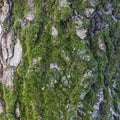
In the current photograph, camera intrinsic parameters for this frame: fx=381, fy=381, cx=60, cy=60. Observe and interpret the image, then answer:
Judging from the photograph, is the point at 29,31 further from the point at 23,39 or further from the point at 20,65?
the point at 20,65

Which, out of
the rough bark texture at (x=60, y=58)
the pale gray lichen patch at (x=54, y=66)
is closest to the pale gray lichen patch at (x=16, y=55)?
the rough bark texture at (x=60, y=58)

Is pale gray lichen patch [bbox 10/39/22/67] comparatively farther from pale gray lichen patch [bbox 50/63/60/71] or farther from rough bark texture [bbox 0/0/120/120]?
pale gray lichen patch [bbox 50/63/60/71]

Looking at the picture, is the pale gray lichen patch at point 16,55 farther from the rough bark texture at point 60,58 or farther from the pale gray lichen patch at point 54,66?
the pale gray lichen patch at point 54,66

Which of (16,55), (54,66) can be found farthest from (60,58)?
(16,55)

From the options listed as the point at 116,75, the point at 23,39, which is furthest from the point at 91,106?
the point at 23,39

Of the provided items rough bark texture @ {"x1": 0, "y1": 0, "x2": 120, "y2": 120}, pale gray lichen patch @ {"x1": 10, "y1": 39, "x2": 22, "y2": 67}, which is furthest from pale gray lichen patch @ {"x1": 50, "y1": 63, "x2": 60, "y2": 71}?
pale gray lichen patch @ {"x1": 10, "y1": 39, "x2": 22, "y2": 67}

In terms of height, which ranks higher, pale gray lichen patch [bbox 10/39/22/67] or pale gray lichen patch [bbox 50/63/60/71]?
pale gray lichen patch [bbox 10/39/22/67]

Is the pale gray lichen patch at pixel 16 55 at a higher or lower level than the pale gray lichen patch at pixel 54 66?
higher

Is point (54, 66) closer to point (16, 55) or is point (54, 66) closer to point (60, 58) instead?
point (60, 58)
